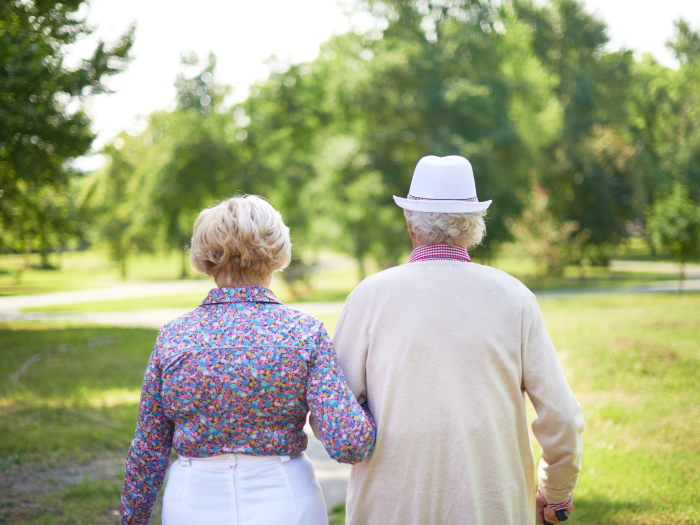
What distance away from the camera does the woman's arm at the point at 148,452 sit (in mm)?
1938

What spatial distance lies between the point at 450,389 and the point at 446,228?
56 cm

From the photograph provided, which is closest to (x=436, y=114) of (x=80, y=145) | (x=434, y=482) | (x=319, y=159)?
(x=319, y=159)

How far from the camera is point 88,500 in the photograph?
425 centimetres

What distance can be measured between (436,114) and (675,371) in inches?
644

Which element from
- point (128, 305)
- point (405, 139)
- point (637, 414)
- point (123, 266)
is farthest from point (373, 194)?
point (123, 266)

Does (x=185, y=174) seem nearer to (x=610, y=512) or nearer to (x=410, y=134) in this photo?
(x=410, y=134)

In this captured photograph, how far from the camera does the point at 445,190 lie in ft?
6.81

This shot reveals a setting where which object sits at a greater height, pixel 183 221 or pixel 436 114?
pixel 436 114

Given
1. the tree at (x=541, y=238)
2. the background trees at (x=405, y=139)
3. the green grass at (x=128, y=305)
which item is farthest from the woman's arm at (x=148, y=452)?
the tree at (x=541, y=238)

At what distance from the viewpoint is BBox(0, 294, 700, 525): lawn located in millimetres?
4141

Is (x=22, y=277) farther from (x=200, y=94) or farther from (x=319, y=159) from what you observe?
(x=319, y=159)

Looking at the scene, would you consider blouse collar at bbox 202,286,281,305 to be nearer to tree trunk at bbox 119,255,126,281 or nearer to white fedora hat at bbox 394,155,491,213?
white fedora hat at bbox 394,155,491,213

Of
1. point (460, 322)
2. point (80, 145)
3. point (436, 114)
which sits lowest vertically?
point (460, 322)

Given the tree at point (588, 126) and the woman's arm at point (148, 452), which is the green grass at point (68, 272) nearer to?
the tree at point (588, 126)
